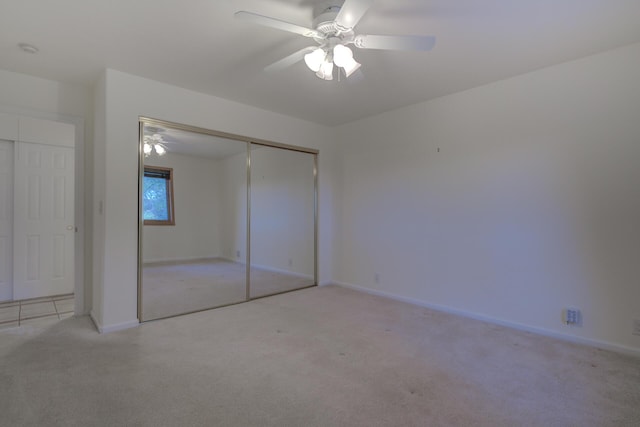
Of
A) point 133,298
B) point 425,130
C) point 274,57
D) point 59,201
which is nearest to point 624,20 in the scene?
point 425,130

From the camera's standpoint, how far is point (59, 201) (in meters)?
4.02

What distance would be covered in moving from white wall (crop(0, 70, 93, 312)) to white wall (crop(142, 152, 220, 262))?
72 cm

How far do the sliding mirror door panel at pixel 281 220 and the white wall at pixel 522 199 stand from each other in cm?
99

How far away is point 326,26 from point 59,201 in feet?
13.4

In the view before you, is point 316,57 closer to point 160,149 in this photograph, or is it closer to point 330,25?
point 330,25

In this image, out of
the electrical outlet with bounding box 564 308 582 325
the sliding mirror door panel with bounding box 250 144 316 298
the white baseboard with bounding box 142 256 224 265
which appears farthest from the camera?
the sliding mirror door panel with bounding box 250 144 316 298

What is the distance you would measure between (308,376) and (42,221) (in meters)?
3.98

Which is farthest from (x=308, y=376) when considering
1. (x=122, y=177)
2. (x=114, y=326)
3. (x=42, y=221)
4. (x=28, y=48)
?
(x=42, y=221)

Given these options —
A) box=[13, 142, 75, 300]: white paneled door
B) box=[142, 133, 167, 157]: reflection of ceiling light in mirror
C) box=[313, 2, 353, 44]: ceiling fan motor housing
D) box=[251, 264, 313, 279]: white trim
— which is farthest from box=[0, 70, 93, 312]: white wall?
box=[313, 2, 353, 44]: ceiling fan motor housing

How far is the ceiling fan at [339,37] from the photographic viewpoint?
170 cm

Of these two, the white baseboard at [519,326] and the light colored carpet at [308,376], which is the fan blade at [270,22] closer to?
the light colored carpet at [308,376]

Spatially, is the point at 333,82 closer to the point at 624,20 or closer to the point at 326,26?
the point at 326,26

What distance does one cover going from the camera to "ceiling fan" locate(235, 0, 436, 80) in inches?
67.0

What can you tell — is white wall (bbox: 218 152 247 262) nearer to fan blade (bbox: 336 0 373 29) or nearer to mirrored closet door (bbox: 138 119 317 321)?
mirrored closet door (bbox: 138 119 317 321)
